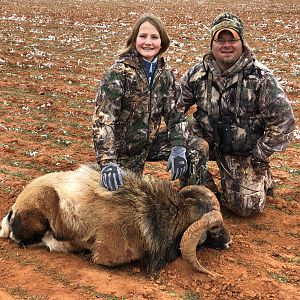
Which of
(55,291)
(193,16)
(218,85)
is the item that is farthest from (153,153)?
(193,16)

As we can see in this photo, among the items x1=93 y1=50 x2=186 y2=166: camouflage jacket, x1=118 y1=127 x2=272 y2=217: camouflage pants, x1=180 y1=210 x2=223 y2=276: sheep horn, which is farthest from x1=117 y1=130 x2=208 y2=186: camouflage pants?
x1=180 y1=210 x2=223 y2=276: sheep horn

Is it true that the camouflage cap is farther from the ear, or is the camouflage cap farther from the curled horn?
the ear

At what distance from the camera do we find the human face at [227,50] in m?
5.81

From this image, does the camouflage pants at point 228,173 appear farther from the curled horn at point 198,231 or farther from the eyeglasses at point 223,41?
the eyeglasses at point 223,41

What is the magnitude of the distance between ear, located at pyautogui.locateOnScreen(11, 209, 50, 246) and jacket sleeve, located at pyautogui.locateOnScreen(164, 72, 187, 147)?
1.80m

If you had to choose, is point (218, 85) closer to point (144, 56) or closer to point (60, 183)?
point (144, 56)

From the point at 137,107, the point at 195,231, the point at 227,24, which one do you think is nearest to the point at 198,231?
the point at 195,231

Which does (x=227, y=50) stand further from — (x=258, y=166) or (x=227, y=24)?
(x=258, y=166)

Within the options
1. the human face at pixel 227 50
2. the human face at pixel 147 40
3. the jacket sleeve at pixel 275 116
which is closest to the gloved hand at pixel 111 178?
the human face at pixel 147 40

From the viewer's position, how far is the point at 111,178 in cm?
472

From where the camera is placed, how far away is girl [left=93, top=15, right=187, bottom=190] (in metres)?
5.07

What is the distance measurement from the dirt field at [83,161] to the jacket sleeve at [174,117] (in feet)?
4.52

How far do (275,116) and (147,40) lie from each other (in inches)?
74.9

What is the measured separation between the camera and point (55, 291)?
14.0 feet
